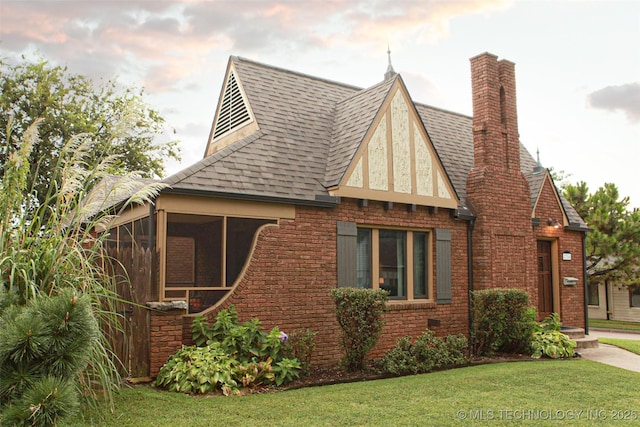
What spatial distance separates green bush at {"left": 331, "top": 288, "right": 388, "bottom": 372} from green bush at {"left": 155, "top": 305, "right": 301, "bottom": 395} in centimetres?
101

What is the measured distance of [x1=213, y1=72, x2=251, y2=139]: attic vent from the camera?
1141cm

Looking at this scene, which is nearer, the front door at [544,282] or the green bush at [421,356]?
the green bush at [421,356]

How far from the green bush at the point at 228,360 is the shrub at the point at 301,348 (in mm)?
128

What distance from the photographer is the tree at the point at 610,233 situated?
2264cm

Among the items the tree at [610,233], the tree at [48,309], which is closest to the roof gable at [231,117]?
the tree at [48,309]

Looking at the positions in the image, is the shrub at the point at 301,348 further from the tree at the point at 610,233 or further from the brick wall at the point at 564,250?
the tree at the point at 610,233

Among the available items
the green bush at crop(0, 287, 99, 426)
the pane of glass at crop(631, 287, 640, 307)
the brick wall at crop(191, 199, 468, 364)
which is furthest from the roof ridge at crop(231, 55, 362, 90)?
the pane of glass at crop(631, 287, 640, 307)

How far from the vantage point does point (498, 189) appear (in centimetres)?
1195

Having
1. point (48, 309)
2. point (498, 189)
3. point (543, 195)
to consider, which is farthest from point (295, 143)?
point (48, 309)

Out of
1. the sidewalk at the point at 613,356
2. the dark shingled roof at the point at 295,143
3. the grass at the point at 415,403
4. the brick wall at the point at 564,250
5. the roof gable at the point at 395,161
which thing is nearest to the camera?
the grass at the point at 415,403

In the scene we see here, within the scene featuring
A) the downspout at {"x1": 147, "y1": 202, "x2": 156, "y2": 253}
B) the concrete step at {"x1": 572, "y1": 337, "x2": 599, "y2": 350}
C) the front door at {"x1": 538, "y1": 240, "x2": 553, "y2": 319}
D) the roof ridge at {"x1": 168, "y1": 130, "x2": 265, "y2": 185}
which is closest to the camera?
the downspout at {"x1": 147, "y1": 202, "x2": 156, "y2": 253}

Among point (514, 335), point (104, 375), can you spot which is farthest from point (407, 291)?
point (104, 375)

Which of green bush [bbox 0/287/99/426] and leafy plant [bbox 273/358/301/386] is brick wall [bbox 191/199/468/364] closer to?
leafy plant [bbox 273/358/301/386]

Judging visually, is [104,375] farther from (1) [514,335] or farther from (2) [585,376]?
(1) [514,335]
